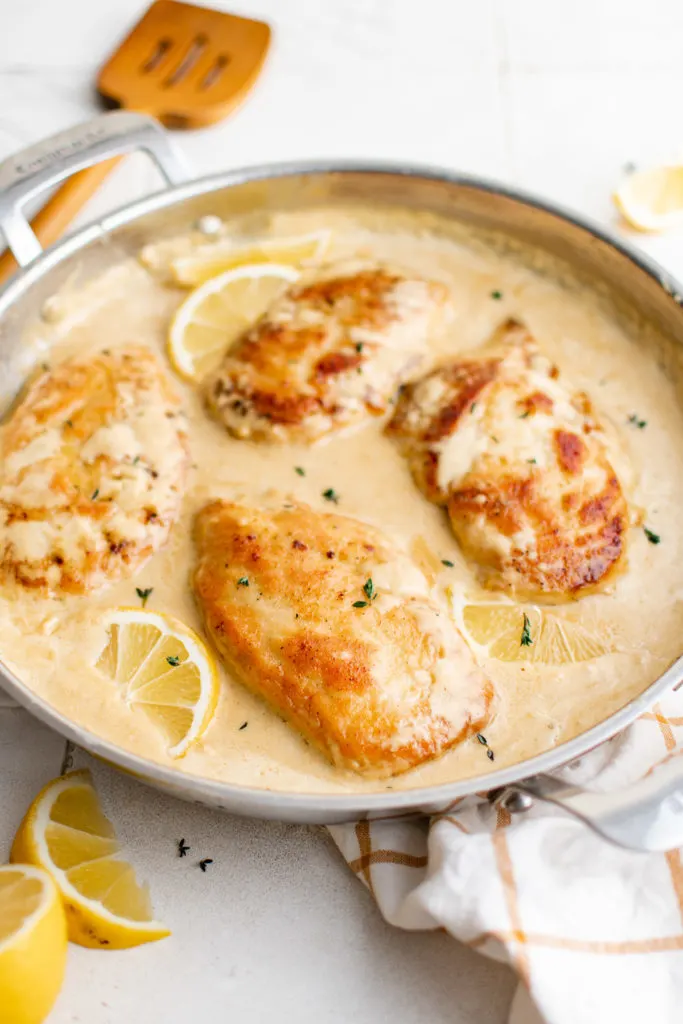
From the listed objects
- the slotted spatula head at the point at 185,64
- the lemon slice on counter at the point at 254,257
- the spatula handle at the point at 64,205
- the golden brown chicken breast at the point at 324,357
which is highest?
the slotted spatula head at the point at 185,64

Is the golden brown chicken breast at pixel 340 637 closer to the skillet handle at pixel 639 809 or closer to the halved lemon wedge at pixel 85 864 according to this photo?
the skillet handle at pixel 639 809

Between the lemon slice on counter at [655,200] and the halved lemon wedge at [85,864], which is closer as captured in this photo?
the halved lemon wedge at [85,864]

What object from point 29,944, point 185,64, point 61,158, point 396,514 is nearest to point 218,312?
point 61,158

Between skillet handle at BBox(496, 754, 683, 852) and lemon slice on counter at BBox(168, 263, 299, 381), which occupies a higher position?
lemon slice on counter at BBox(168, 263, 299, 381)

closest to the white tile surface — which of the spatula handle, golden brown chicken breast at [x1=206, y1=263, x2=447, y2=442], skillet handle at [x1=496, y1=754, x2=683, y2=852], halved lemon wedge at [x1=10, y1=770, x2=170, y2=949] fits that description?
the spatula handle

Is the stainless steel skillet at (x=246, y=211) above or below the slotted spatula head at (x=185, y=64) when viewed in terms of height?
below

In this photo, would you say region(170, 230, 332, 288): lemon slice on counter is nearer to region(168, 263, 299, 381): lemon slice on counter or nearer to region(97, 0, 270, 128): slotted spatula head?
region(168, 263, 299, 381): lemon slice on counter

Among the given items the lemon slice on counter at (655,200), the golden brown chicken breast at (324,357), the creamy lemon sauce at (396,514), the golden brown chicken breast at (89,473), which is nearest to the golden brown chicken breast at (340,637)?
the creamy lemon sauce at (396,514)

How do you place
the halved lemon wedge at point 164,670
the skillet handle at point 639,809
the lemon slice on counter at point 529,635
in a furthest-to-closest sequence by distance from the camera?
the lemon slice on counter at point 529,635 < the halved lemon wedge at point 164,670 < the skillet handle at point 639,809
